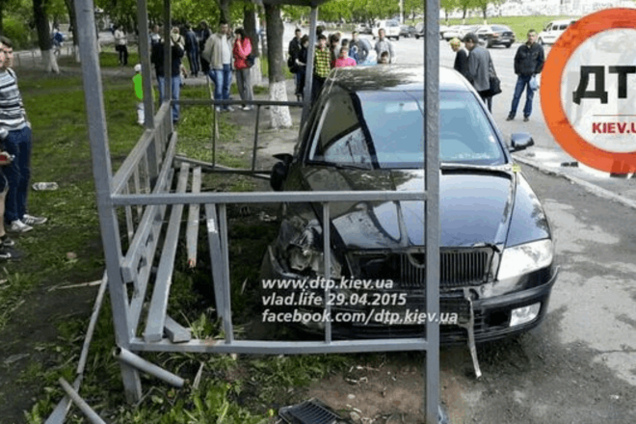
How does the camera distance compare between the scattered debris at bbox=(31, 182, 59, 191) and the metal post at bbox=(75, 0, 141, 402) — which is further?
the scattered debris at bbox=(31, 182, 59, 191)

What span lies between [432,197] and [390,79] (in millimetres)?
2720

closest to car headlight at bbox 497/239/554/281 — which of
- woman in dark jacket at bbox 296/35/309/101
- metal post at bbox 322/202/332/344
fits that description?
metal post at bbox 322/202/332/344

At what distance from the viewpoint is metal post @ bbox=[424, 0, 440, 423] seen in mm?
3002

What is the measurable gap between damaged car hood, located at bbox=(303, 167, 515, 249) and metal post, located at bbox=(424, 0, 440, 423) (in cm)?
51

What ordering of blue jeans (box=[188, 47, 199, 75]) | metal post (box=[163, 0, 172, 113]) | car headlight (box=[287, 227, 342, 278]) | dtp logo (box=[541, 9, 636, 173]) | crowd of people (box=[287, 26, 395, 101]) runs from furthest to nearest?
blue jeans (box=[188, 47, 199, 75]) → crowd of people (box=[287, 26, 395, 101]) → dtp logo (box=[541, 9, 636, 173]) → metal post (box=[163, 0, 172, 113]) → car headlight (box=[287, 227, 342, 278])

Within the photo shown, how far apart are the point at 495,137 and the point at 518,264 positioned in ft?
A: 4.97

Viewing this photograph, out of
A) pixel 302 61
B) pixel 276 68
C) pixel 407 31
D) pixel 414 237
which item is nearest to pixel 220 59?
pixel 302 61

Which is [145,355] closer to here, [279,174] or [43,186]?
[279,174]

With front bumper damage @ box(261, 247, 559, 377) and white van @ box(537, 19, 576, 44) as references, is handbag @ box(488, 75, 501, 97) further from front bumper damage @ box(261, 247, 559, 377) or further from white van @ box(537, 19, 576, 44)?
white van @ box(537, 19, 576, 44)

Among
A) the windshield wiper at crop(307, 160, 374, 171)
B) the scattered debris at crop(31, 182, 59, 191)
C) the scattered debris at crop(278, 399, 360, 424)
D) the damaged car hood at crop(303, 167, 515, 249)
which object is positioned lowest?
the scattered debris at crop(278, 399, 360, 424)

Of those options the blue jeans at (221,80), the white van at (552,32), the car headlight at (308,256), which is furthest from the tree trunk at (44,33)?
the white van at (552,32)

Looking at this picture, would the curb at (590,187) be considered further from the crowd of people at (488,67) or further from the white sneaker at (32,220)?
the white sneaker at (32,220)

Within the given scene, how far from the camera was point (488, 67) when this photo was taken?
37.7 feet

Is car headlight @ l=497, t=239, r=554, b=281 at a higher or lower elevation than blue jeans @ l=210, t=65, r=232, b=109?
lower
